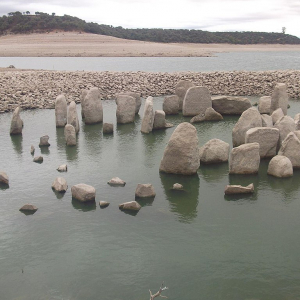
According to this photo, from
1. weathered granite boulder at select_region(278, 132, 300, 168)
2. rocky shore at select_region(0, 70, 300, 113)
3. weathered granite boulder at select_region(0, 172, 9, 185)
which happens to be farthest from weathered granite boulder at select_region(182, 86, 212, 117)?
weathered granite boulder at select_region(0, 172, 9, 185)

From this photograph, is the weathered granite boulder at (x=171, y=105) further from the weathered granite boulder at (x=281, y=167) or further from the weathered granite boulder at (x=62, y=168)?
the weathered granite boulder at (x=281, y=167)

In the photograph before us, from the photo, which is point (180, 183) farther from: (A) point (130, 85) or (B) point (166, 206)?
(A) point (130, 85)

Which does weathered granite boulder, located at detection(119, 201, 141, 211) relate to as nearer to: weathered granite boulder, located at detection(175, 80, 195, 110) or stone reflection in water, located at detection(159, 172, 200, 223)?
stone reflection in water, located at detection(159, 172, 200, 223)

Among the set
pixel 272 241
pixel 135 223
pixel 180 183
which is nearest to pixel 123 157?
pixel 180 183

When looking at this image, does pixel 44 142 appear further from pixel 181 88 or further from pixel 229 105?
pixel 229 105

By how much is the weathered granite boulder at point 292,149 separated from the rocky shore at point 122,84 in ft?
41.4

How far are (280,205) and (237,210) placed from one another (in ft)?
3.24

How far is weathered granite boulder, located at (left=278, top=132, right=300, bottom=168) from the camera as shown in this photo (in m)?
10.3

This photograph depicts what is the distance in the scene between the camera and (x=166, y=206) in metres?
8.44

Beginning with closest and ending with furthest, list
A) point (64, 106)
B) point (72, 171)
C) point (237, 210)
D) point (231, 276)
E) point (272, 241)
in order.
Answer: point (231, 276), point (272, 241), point (237, 210), point (72, 171), point (64, 106)

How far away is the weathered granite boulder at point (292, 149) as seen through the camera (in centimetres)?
1029

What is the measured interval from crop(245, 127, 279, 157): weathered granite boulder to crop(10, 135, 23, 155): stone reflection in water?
6.72m

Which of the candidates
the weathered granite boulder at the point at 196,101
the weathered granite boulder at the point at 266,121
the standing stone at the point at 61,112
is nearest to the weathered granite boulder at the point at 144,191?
the weathered granite boulder at the point at 266,121

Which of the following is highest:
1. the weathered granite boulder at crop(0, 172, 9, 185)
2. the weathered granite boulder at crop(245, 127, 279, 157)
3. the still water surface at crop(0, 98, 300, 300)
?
the weathered granite boulder at crop(245, 127, 279, 157)
